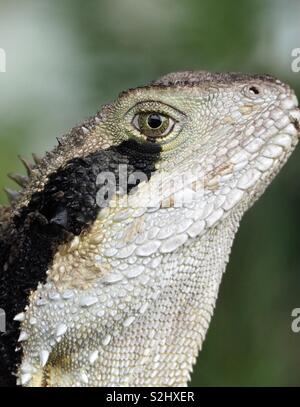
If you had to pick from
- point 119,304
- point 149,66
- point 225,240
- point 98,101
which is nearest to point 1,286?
point 119,304

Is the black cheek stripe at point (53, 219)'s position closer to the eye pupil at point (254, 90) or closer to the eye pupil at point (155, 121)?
the eye pupil at point (155, 121)

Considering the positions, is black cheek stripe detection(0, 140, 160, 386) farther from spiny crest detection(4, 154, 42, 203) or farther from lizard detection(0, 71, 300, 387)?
spiny crest detection(4, 154, 42, 203)

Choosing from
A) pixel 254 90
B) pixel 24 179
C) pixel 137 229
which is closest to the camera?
pixel 137 229

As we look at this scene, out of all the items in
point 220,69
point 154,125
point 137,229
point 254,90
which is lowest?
point 137,229

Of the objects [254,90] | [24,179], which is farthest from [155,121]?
[24,179]

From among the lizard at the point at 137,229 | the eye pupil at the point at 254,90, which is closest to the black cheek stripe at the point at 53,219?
the lizard at the point at 137,229

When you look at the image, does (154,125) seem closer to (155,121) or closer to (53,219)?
(155,121)

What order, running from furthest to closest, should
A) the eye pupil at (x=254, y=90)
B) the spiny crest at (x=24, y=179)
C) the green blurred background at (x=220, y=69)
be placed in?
1. the green blurred background at (x=220, y=69)
2. the spiny crest at (x=24, y=179)
3. the eye pupil at (x=254, y=90)

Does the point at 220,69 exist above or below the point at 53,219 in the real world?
above
